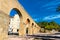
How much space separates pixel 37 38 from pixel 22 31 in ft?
10.7

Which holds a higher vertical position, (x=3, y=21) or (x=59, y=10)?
(x=59, y=10)

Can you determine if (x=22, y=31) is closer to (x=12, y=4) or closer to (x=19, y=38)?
(x=19, y=38)

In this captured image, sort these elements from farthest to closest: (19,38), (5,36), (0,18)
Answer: (19,38), (5,36), (0,18)

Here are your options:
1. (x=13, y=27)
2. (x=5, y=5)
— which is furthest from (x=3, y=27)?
(x=13, y=27)

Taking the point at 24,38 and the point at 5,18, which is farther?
the point at 24,38

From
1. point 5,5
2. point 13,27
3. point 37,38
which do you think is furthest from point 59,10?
point 5,5

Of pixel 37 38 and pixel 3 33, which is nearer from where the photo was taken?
pixel 3 33

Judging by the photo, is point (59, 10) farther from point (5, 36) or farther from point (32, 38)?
point (5, 36)

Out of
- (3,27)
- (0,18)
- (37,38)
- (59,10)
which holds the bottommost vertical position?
(37,38)

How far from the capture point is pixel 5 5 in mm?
8914

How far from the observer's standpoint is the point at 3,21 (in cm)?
847

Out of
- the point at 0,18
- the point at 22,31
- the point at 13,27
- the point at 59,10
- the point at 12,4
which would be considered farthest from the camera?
the point at 13,27

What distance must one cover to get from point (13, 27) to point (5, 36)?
19.5 m

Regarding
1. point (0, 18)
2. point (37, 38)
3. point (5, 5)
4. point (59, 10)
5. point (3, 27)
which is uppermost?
point (59, 10)
